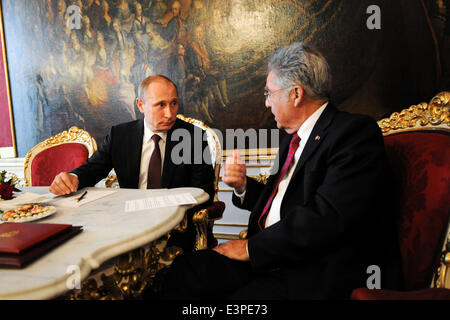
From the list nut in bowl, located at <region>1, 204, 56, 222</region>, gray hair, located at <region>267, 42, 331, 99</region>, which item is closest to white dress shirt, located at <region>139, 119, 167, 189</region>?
nut in bowl, located at <region>1, 204, 56, 222</region>

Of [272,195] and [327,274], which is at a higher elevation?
[272,195]

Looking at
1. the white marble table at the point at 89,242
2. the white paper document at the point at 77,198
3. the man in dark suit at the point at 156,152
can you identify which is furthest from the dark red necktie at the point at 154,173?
the white marble table at the point at 89,242

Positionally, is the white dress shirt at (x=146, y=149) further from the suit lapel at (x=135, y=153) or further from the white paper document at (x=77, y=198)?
the white paper document at (x=77, y=198)

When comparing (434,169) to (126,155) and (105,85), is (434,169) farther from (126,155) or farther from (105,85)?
(105,85)

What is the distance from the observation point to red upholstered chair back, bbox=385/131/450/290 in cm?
96

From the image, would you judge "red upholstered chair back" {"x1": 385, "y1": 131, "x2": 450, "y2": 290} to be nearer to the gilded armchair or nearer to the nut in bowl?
the gilded armchair

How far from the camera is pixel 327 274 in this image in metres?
1.04

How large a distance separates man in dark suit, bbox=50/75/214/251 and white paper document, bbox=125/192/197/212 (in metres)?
0.62

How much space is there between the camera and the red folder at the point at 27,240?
70 cm

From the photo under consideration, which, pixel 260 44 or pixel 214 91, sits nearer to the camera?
pixel 260 44

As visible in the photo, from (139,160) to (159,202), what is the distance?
94 cm

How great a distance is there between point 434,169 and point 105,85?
11.6 ft

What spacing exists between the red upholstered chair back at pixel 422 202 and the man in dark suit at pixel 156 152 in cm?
123
